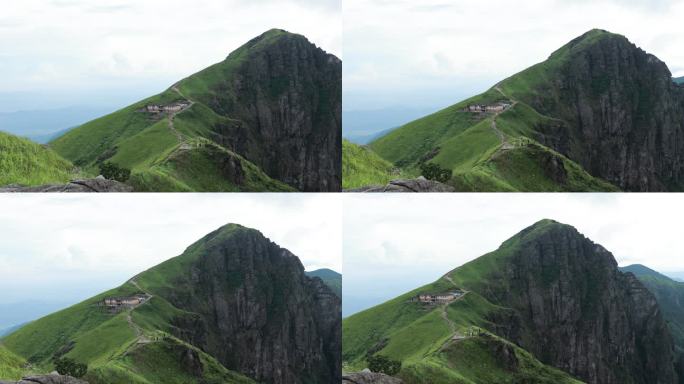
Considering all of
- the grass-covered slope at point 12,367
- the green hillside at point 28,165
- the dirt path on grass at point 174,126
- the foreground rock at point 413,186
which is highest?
the dirt path on grass at point 174,126

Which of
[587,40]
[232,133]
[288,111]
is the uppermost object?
[587,40]

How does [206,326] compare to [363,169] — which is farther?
[206,326]

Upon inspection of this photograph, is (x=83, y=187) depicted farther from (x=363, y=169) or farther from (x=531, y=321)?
(x=531, y=321)

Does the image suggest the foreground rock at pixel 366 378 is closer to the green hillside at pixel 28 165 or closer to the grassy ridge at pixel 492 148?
the grassy ridge at pixel 492 148

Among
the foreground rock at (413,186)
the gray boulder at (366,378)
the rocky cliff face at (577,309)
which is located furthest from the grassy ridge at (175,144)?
the rocky cliff face at (577,309)


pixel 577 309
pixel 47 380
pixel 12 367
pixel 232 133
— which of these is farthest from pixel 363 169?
pixel 577 309

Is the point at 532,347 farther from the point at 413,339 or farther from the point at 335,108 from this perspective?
Answer: the point at 335,108

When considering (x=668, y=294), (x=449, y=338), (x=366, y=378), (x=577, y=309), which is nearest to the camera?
(x=366, y=378)
